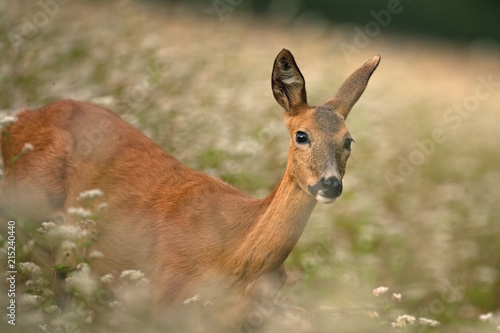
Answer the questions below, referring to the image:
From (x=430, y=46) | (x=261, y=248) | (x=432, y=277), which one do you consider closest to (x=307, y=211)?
(x=261, y=248)

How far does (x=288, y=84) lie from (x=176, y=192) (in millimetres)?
920

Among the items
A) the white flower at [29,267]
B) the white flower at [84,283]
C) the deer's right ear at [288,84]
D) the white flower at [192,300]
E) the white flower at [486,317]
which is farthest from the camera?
the white flower at [486,317]

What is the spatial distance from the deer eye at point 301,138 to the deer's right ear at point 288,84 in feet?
0.90

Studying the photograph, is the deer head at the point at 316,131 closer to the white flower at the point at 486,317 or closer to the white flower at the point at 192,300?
the white flower at the point at 192,300

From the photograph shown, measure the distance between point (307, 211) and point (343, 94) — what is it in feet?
2.57

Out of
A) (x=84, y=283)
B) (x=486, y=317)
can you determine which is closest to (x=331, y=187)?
(x=84, y=283)

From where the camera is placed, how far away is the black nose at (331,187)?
15.1ft

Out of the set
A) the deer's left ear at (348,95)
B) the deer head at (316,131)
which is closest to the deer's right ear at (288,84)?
the deer head at (316,131)

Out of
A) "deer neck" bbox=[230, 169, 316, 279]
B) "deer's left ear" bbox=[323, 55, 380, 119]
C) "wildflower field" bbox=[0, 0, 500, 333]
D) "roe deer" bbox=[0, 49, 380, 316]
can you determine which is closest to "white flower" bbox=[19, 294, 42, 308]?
"wildflower field" bbox=[0, 0, 500, 333]

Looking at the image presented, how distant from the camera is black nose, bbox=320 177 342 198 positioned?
4.62 m

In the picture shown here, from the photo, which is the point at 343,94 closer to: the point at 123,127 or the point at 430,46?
the point at 123,127

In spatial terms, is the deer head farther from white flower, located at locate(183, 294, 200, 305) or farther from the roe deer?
white flower, located at locate(183, 294, 200, 305)

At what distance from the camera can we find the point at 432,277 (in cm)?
730

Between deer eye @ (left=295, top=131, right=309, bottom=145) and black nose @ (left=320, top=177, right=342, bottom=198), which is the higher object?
deer eye @ (left=295, top=131, right=309, bottom=145)
